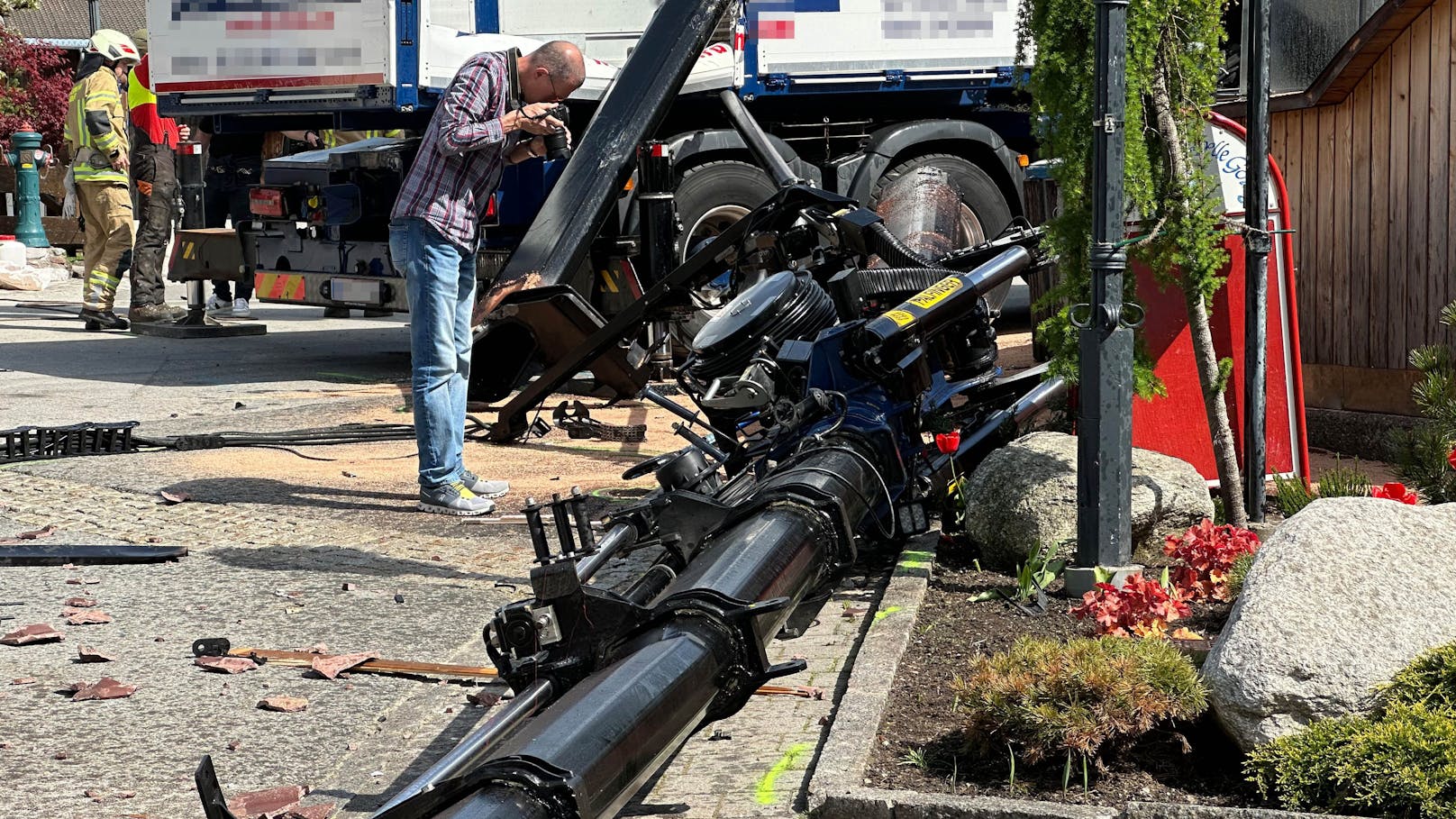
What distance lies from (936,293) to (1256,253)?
1.11 m

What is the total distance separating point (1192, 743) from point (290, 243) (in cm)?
978

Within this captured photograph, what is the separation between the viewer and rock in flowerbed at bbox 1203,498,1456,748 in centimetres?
331

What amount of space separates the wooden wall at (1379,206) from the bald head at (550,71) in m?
3.63

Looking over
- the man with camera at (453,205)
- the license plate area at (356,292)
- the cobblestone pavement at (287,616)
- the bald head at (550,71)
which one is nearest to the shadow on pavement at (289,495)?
the cobblestone pavement at (287,616)

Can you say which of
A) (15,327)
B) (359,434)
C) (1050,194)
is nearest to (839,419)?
(1050,194)

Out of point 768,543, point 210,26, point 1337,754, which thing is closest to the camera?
point 1337,754

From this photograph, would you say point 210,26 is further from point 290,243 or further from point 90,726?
point 90,726

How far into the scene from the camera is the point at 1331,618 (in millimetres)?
3418

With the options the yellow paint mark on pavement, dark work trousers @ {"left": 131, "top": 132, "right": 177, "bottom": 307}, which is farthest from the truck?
the yellow paint mark on pavement

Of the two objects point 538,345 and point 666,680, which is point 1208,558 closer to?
point 666,680

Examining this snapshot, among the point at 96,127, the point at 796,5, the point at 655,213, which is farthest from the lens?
the point at 96,127

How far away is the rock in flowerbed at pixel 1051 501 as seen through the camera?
17.4ft

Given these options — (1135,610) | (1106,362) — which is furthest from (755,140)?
(1135,610)

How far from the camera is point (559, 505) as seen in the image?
3.70 meters
